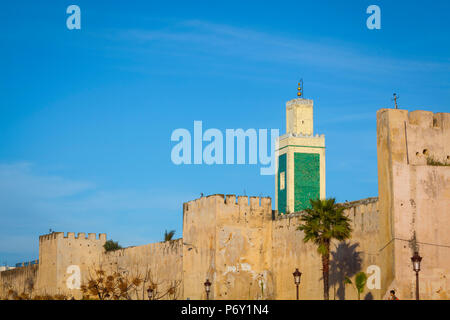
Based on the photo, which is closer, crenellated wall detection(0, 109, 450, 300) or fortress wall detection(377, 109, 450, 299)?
fortress wall detection(377, 109, 450, 299)

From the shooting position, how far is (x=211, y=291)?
4038 cm

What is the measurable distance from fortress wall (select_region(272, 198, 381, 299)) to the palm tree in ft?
4.07

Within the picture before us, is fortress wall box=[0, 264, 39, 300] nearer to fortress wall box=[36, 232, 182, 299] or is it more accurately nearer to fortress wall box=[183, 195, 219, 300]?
fortress wall box=[36, 232, 182, 299]

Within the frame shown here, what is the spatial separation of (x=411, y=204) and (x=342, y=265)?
17.0ft

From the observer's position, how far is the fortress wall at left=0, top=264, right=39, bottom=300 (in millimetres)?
62772

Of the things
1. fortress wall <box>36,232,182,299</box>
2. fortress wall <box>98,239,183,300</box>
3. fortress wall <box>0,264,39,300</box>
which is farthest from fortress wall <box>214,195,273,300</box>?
fortress wall <box>0,264,39,300</box>

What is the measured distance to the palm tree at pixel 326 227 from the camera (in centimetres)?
3294

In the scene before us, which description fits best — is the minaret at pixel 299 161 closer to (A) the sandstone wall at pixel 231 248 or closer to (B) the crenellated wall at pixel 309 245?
(B) the crenellated wall at pixel 309 245

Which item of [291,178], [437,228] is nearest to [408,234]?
[437,228]

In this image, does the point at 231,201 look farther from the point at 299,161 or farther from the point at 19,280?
the point at 299,161

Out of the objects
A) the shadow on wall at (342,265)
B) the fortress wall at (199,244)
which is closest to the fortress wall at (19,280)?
the fortress wall at (199,244)
